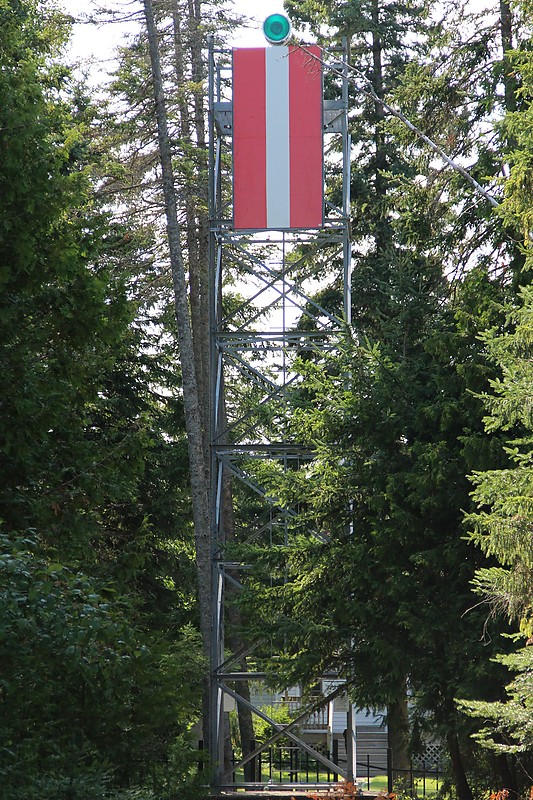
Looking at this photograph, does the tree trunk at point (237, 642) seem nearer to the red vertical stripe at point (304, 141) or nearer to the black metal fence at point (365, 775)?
the black metal fence at point (365, 775)

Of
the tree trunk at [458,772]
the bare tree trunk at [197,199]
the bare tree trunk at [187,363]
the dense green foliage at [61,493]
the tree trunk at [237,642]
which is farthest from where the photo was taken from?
the tree trunk at [237,642]

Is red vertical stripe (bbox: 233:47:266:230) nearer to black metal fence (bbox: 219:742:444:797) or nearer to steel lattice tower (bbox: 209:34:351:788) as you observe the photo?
steel lattice tower (bbox: 209:34:351:788)

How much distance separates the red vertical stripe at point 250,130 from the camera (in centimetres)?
1692

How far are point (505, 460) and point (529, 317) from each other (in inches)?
123

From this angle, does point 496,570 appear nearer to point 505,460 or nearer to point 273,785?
point 505,460

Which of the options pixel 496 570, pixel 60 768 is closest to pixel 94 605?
pixel 60 768

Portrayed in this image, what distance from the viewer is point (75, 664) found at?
7195 mm

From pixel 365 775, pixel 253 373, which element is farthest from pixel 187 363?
pixel 365 775

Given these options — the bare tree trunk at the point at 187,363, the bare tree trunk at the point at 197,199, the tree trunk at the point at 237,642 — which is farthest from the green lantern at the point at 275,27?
the tree trunk at the point at 237,642

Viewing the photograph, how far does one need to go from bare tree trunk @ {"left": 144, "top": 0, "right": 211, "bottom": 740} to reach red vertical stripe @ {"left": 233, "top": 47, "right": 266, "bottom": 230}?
10.2 feet

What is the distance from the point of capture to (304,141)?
56.2ft

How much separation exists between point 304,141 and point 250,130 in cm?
83

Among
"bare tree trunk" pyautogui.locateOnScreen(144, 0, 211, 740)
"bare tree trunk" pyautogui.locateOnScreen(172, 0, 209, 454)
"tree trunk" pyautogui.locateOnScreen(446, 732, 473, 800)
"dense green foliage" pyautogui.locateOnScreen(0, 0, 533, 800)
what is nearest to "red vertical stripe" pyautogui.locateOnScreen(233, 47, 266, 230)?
"dense green foliage" pyautogui.locateOnScreen(0, 0, 533, 800)

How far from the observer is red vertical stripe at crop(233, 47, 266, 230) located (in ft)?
55.5
